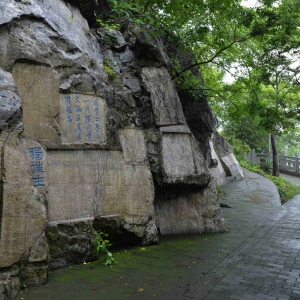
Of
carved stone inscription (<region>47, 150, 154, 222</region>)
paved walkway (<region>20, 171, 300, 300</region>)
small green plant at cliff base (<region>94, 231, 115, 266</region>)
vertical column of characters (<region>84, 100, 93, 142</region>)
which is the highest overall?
vertical column of characters (<region>84, 100, 93, 142</region>)

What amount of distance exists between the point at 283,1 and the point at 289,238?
5.53 metres

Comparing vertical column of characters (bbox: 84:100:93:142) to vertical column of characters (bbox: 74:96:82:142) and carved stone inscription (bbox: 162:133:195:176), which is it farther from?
carved stone inscription (bbox: 162:133:195:176)

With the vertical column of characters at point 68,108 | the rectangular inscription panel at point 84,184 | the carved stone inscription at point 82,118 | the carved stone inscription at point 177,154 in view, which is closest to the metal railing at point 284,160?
the carved stone inscription at point 177,154

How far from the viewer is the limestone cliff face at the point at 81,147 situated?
4.62m

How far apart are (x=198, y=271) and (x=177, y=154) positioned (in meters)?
2.78

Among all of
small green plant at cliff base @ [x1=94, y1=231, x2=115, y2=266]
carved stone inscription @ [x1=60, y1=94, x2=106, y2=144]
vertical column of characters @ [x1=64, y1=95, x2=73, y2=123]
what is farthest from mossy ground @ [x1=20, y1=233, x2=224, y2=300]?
vertical column of characters @ [x1=64, y1=95, x2=73, y2=123]

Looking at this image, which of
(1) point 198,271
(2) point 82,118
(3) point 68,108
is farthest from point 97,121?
(1) point 198,271

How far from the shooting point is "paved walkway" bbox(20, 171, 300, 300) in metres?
4.43

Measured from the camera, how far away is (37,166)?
514cm

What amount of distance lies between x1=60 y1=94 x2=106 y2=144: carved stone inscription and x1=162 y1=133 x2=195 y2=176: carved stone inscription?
5.45 feet

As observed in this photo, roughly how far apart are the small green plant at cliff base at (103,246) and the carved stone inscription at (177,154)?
6.44 feet

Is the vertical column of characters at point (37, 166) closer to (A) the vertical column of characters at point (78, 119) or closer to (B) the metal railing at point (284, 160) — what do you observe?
(A) the vertical column of characters at point (78, 119)

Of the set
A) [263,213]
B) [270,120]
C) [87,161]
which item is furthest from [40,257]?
[270,120]

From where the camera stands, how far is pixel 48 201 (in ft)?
17.4
